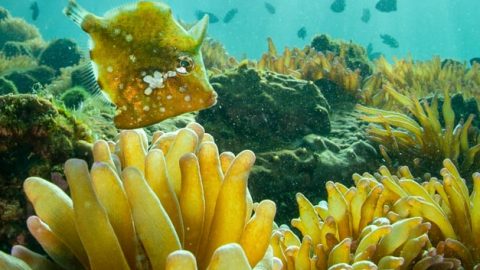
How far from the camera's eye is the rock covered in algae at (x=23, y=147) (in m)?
2.58

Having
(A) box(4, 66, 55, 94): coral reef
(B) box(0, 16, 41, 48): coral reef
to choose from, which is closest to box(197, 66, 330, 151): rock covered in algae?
(A) box(4, 66, 55, 94): coral reef

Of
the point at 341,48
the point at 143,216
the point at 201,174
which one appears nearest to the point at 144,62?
the point at 201,174

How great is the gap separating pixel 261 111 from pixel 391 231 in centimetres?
307

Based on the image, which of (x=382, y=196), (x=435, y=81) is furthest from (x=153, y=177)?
(x=435, y=81)

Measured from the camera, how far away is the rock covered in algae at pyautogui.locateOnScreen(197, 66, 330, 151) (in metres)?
5.17

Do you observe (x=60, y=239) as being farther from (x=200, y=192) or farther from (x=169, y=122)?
(x=169, y=122)

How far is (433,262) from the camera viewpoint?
236 cm

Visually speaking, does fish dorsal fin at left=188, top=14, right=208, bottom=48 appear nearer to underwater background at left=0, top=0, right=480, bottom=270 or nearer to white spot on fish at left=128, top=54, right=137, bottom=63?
underwater background at left=0, top=0, right=480, bottom=270

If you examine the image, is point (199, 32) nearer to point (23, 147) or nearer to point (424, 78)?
point (23, 147)

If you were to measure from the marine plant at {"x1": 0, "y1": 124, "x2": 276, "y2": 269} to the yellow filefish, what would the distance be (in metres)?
0.41

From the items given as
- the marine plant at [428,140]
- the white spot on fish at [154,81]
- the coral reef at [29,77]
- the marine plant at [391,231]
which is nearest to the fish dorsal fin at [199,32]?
the white spot on fish at [154,81]

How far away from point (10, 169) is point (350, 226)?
2366 millimetres

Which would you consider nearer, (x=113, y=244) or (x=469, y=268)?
(x=113, y=244)

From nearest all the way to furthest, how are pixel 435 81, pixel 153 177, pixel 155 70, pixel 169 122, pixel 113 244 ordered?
pixel 113 244 < pixel 153 177 < pixel 155 70 < pixel 169 122 < pixel 435 81
